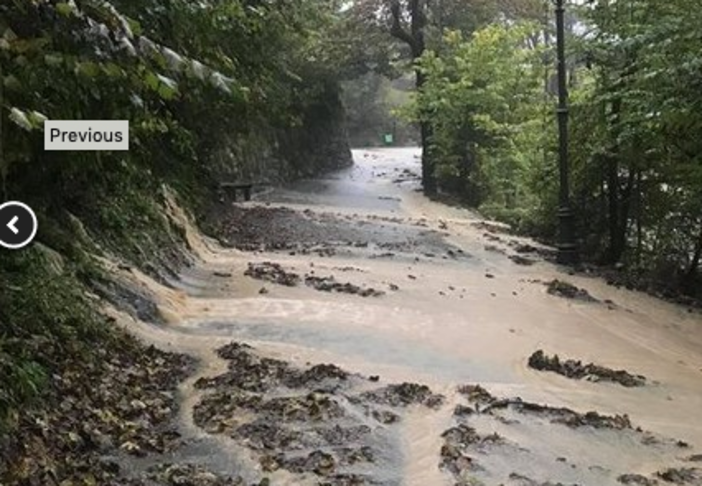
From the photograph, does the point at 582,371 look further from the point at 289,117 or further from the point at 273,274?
the point at 289,117

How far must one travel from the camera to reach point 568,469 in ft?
17.5

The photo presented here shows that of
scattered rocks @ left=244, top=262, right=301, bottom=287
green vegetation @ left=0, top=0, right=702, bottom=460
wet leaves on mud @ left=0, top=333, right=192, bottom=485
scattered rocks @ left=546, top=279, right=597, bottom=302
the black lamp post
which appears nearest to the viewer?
green vegetation @ left=0, top=0, right=702, bottom=460

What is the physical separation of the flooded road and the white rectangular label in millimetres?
2334

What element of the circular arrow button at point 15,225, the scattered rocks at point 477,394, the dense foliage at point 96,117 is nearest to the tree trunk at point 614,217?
the dense foliage at point 96,117

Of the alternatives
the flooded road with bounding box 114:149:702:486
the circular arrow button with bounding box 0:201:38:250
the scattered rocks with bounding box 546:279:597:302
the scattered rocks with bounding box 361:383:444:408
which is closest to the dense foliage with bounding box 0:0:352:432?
the circular arrow button with bounding box 0:201:38:250

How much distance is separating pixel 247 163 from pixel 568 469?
873 inches

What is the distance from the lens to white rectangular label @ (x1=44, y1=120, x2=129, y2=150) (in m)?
3.23

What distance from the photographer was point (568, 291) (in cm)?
1220

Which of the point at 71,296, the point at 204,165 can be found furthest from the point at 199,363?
the point at 204,165

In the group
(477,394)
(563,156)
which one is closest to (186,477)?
(477,394)

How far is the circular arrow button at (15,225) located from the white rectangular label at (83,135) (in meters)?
0.31

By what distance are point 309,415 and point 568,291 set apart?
726 centimetres

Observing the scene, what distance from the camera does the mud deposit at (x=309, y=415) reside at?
5055 millimetres

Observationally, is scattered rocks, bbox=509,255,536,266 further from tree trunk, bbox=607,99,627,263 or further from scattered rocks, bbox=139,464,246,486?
scattered rocks, bbox=139,464,246,486
